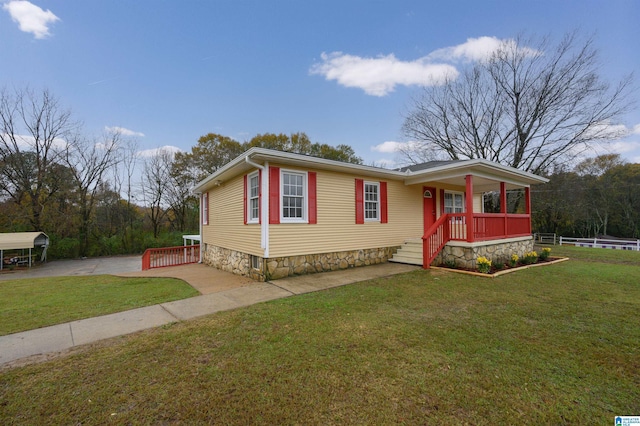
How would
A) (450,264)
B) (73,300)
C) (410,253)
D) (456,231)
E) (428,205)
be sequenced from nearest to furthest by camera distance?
(73,300)
(450,264)
(456,231)
(410,253)
(428,205)

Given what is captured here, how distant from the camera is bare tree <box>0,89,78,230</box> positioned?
51.9 feet

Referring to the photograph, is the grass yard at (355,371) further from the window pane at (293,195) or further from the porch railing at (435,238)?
the porch railing at (435,238)

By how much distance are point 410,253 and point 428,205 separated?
2595mm

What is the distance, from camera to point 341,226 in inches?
305

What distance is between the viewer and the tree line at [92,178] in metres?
16.1

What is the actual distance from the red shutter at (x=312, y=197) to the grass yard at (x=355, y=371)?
326 centimetres

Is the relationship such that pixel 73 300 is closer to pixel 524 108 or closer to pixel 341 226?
pixel 341 226

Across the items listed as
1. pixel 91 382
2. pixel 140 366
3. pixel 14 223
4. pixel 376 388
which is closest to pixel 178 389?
pixel 140 366

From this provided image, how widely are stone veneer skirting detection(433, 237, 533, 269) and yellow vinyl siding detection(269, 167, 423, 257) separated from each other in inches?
64.4

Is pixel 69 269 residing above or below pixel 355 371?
below

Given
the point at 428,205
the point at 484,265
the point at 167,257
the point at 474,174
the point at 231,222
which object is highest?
the point at 474,174

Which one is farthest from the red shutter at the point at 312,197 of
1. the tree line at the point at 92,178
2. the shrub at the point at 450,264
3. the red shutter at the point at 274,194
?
the tree line at the point at 92,178

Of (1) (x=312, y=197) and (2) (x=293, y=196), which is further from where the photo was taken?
(1) (x=312, y=197)

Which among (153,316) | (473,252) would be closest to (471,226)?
(473,252)
